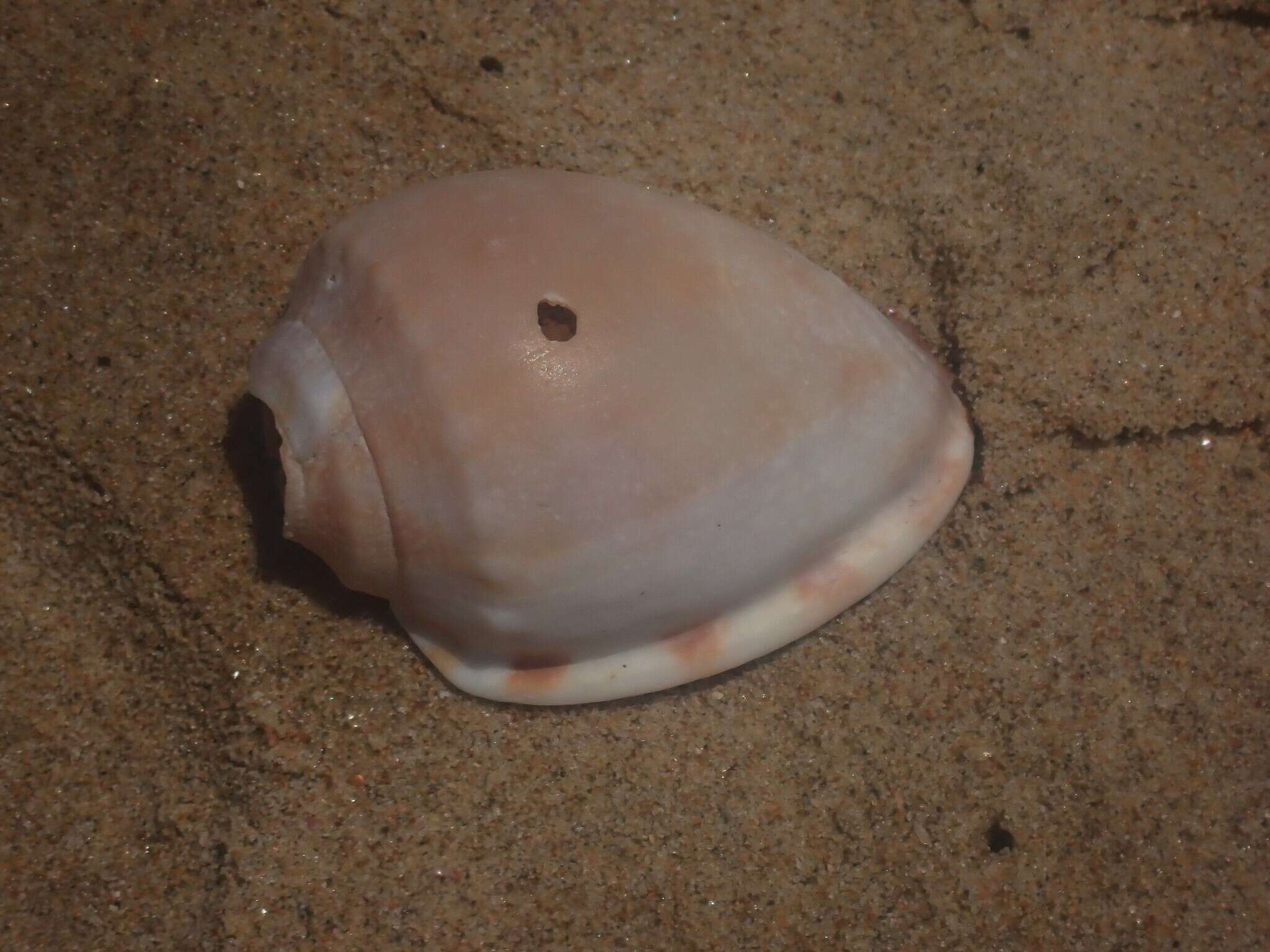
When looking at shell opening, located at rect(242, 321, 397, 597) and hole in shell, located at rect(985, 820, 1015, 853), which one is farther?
hole in shell, located at rect(985, 820, 1015, 853)

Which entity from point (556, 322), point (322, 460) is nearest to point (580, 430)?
point (556, 322)

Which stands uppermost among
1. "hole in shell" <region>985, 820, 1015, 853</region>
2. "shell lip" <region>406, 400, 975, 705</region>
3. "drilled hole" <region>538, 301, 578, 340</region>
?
"drilled hole" <region>538, 301, 578, 340</region>

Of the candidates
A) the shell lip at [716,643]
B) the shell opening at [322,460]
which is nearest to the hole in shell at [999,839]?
the shell lip at [716,643]

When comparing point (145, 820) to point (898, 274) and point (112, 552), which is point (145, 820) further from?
point (898, 274)

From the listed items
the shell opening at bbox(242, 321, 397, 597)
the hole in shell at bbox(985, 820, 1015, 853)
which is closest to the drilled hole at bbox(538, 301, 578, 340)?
the shell opening at bbox(242, 321, 397, 597)

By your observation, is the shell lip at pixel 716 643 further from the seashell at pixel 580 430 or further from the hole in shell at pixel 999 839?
the hole in shell at pixel 999 839

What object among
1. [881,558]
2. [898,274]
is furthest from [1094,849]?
[898,274]

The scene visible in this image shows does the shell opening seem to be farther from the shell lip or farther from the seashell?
the shell lip

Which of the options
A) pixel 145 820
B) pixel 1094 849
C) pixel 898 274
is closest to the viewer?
pixel 145 820
